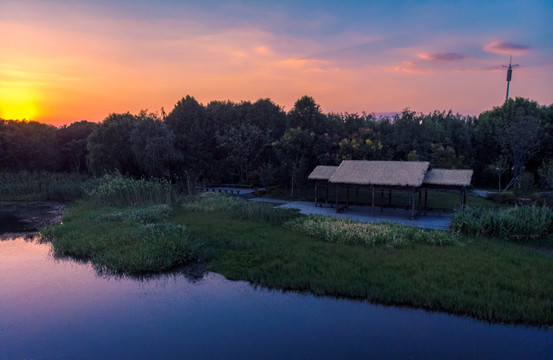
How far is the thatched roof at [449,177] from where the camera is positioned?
51.3ft

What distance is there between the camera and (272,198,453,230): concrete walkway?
14.9 m

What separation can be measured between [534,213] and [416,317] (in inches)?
340

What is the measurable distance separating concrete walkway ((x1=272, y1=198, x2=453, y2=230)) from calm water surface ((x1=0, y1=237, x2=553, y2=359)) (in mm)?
7590

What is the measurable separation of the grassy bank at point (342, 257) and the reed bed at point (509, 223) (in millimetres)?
523

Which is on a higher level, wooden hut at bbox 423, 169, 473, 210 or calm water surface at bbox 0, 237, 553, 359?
wooden hut at bbox 423, 169, 473, 210

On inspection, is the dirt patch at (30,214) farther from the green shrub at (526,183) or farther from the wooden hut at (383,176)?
the green shrub at (526,183)

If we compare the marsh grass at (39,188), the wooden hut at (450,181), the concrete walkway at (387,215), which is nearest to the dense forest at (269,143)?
the marsh grass at (39,188)

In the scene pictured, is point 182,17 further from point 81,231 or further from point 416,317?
point 416,317

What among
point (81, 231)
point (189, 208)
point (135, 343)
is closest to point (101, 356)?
point (135, 343)

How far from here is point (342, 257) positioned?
10523 millimetres

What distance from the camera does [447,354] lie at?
6285 mm

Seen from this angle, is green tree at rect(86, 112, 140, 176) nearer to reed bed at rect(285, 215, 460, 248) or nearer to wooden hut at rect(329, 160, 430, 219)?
wooden hut at rect(329, 160, 430, 219)

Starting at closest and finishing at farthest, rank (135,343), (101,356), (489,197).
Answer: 1. (101,356)
2. (135,343)
3. (489,197)

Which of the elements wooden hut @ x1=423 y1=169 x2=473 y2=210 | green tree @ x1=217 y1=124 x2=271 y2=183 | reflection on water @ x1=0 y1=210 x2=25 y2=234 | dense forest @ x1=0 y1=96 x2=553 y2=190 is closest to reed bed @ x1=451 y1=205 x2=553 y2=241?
wooden hut @ x1=423 y1=169 x2=473 y2=210
